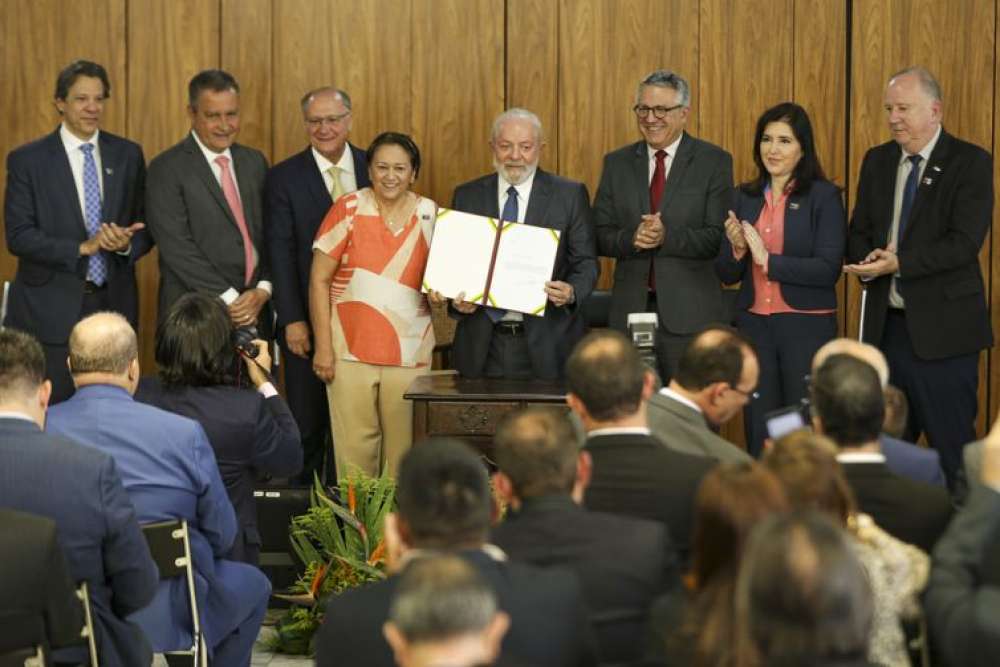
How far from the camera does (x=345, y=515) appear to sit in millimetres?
5488

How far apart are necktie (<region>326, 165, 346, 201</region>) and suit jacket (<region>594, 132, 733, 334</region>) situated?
1126 millimetres

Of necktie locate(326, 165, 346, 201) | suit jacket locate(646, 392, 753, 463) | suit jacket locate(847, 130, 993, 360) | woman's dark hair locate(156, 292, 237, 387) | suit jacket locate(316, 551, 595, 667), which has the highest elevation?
necktie locate(326, 165, 346, 201)

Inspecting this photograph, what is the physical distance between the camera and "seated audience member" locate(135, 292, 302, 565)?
15.4 ft

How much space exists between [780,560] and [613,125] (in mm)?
5940

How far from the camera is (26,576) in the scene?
3.39m

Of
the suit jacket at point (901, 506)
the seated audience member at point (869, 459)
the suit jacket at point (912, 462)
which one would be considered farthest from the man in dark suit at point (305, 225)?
the suit jacket at point (901, 506)

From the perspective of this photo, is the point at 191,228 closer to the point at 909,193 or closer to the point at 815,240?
the point at 815,240

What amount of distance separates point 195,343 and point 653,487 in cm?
167

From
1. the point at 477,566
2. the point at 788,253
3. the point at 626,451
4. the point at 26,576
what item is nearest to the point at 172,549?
the point at 26,576

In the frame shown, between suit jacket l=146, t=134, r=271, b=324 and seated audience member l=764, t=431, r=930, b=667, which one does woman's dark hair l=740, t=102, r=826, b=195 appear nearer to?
suit jacket l=146, t=134, r=271, b=324

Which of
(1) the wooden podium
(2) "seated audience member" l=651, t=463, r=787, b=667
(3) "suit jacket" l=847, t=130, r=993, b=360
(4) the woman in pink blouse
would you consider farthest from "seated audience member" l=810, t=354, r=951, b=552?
(3) "suit jacket" l=847, t=130, r=993, b=360

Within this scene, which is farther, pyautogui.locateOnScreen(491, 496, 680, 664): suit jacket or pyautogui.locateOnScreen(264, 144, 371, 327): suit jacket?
pyautogui.locateOnScreen(264, 144, 371, 327): suit jacket

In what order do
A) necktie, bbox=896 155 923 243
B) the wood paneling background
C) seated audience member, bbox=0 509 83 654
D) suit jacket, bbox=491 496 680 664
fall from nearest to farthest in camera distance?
suit jacket, bbox=491 496 680 664 → seated audience member, bbox=0 509 83 654 → necktie, bbox=896 155 923 243 → the wood paneling background

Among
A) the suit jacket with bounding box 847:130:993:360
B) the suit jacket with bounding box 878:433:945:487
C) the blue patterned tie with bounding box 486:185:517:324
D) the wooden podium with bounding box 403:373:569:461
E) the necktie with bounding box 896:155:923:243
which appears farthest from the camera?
the blue patterned tie with bounding box 486:185:517:324
